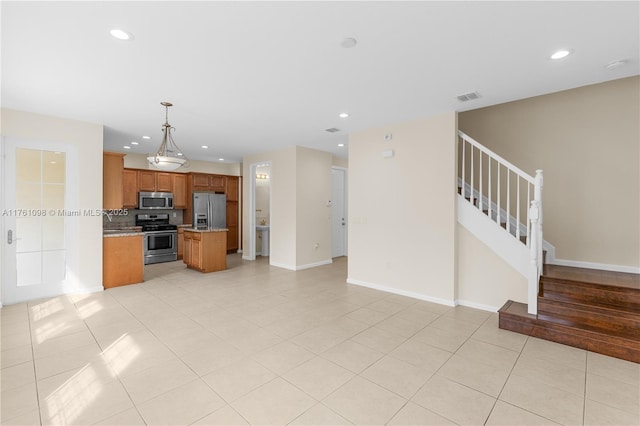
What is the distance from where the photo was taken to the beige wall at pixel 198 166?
24.5 feet

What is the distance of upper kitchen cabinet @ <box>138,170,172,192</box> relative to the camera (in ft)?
24.1

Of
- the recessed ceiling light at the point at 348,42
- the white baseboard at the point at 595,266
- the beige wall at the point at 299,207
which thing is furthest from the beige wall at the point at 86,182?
the white baseboard at the point at 595,266

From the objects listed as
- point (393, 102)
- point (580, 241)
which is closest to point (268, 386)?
point (393, 102)

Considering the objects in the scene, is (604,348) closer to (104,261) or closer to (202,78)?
(202,78)

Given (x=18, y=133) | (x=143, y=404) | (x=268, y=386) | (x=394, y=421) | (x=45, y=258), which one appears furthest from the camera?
(x=45, y=258)

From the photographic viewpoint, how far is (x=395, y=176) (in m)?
4.72

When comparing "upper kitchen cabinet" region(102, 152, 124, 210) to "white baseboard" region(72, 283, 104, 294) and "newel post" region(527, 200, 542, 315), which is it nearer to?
"white baseboard" region(72, 283, 104, 294)

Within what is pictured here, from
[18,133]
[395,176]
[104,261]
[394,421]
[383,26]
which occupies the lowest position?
[394,421]

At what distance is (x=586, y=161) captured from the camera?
4242mm

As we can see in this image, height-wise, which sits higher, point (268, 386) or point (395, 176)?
point (395, 176)

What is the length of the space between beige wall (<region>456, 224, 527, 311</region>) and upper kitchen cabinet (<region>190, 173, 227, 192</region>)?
6695 mm

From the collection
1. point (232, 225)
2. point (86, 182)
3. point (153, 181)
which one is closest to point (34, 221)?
point (86, 182)

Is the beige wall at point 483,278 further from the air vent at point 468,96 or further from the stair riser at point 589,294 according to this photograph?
the air vent at point 468,96

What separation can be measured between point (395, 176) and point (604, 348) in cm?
307
